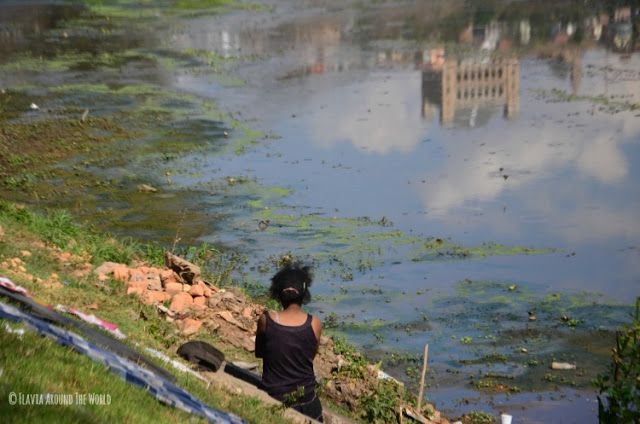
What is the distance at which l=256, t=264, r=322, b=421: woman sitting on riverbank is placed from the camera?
7.95 metres

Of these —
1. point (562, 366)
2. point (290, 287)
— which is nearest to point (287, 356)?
point (290, 287)

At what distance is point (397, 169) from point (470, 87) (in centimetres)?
703

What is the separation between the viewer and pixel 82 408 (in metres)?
5.70

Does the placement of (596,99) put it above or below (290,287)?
below

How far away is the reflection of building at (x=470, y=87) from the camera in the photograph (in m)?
24.0

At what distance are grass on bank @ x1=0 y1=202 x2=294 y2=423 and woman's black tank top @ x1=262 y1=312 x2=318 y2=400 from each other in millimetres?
269

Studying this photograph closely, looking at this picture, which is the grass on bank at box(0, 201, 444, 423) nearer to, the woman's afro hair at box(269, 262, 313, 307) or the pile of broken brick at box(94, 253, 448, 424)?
the pile of broken brick at box(94, 253, 448, 424)

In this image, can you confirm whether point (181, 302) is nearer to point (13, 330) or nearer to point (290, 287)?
point (290, 287)

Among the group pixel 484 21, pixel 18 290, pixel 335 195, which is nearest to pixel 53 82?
pixel 335 195

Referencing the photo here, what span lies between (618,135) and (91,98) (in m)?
10.5

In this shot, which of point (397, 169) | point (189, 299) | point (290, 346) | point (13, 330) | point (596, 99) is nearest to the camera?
point (13, 330)

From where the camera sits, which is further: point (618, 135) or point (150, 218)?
point (618, 135)

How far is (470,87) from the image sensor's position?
25.9 metres

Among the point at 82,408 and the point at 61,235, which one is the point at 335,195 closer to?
the point at 61,235
